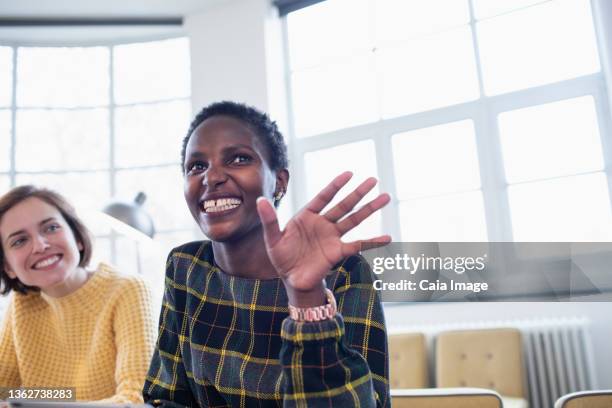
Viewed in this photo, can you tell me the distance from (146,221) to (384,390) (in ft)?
10.8

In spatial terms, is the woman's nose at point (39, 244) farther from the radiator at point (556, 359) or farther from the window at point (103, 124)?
the window at point (103, 124)

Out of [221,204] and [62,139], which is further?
[62,139]

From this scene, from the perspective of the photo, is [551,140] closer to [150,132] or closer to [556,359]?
[556,359]

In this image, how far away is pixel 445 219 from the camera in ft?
12.9

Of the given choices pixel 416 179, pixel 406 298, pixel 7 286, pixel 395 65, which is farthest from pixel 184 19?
pixel 7 286

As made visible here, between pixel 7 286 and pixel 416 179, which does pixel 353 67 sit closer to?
pixel 416 179

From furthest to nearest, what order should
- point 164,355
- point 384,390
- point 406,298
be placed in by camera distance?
point 406,298, point 164,355, point 384,390

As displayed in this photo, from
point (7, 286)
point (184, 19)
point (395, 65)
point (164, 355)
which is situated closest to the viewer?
point (164, 355)

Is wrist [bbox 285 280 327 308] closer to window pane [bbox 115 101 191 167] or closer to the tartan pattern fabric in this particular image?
the tartan pattern fabric

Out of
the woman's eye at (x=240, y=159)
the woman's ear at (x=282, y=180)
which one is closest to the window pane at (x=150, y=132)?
the woman's ear at (x=282, y=180)

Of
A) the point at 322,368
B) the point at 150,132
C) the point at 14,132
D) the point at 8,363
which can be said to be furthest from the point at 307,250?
the point at 14,132

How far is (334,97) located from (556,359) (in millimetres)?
2404

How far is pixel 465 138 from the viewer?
3.96 metres

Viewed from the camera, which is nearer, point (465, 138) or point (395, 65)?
point (465, 138)
